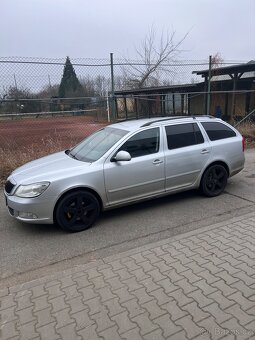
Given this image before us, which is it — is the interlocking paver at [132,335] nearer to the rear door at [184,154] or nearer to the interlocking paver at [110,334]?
the interlocking paver at [110,334]

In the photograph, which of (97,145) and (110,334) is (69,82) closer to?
(97,145)

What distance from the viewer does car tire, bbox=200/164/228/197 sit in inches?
211

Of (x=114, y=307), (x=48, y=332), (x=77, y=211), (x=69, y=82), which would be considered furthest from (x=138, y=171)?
(x=69, y=82)

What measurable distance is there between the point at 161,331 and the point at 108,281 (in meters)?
0.86

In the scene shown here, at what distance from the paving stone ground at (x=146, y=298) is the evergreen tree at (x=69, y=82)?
6.11 m

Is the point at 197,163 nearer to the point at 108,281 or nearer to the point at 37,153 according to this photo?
the point at 108,281

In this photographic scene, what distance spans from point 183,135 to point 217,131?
2.60 feet

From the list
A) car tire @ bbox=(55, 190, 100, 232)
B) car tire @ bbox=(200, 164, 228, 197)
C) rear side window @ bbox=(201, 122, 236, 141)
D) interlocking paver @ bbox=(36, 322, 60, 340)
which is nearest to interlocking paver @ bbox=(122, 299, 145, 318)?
interlocking paver @ bbox=(36, 322, 60, 340)

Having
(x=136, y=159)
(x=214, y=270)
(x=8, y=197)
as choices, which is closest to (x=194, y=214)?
(x=136, y=159)

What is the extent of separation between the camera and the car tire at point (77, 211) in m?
4.19

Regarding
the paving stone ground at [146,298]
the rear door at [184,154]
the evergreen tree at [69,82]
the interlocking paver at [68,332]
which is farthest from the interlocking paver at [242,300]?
the evergreen tree at [69,82]

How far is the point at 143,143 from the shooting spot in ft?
15.8

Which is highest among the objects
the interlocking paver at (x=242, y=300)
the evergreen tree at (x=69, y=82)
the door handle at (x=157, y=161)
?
the evergreen tree at (x=69, y=82)

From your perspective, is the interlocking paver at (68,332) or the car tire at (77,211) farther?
the car tire at (77,211)
